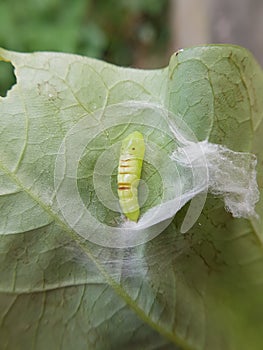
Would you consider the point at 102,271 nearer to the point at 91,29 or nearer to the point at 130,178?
the point at 130,178

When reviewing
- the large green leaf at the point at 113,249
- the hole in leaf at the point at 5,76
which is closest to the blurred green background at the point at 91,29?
the hole in leaf at the point at 5,76

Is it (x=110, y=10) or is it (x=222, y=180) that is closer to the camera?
(x=222, y=180)

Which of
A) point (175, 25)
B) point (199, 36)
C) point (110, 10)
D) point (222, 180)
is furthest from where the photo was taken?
point (110, 10)

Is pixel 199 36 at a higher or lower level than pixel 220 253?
higher

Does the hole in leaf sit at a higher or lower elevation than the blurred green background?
lower

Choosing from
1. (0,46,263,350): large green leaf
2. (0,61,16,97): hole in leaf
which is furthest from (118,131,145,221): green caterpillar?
(0,61,16,97): hole in leaf

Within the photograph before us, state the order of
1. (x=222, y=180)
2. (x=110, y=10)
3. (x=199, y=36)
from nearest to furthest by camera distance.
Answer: (x=222, y=180) → (x=199, y=36) → (x=110, y=10)

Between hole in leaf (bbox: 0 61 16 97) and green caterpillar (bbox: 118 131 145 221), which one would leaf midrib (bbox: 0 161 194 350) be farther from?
hole in leaf (bbox: 0 61 16 97)

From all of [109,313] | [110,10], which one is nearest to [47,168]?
[109,313]

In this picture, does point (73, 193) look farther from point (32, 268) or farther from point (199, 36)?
point (199, 36)
